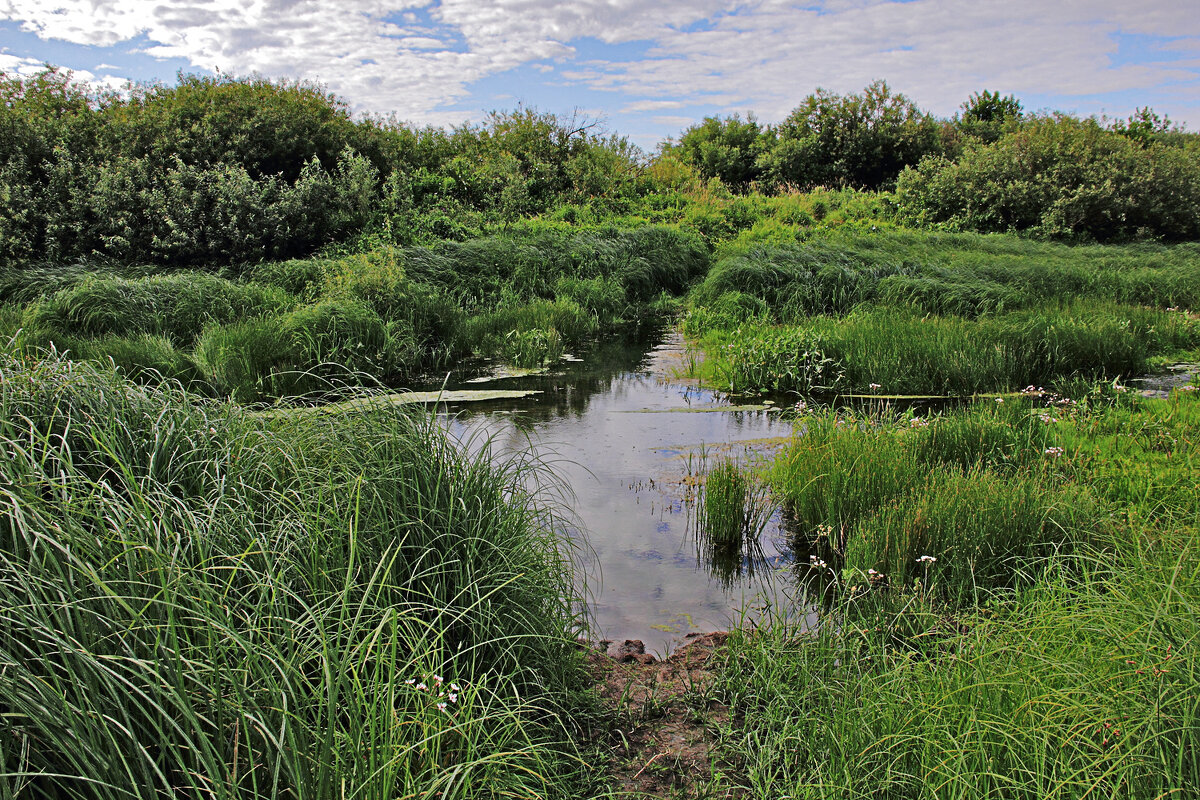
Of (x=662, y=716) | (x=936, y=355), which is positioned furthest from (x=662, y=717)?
(x=936, y=355)

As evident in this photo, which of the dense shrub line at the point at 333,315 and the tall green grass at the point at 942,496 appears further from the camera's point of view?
the dense shrub line at the point at 333,315

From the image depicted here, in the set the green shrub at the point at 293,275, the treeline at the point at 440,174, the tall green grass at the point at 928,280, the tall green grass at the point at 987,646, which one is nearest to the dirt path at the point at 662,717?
the tall green grass at the point at 987,646

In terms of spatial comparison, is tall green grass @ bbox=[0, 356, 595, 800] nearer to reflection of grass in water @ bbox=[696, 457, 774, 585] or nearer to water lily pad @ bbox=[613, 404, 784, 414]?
reflection of grass in water @ bbox=[696, 457, 774, 585]

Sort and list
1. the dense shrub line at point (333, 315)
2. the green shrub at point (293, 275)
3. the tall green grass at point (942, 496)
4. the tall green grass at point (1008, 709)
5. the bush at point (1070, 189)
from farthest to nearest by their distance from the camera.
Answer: the bush at point (1070, 189) < the green shrub at point (293, 275) < the dense shrub line at point (333, 315) < the tall green grass at point (942, 496) < the tall green grass at point (1008, 709)

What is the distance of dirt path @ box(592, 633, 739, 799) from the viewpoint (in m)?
2.72

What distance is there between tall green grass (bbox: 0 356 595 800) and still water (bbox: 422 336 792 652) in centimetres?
58

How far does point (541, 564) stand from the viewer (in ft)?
11.3

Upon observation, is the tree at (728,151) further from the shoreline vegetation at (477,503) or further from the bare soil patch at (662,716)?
the bare soil patch at (662,716)

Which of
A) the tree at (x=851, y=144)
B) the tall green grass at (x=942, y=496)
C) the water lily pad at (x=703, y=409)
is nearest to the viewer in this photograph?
the tall green grass at (x=942, y=496)

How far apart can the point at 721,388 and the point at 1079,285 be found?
8475 millimetres

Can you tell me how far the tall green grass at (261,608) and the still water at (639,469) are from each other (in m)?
0.58

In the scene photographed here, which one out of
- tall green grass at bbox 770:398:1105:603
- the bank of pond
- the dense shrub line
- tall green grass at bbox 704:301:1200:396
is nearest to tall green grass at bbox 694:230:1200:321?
tall green grass at bbox 704:301:1200:396

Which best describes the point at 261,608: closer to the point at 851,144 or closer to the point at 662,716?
the point at 662,716

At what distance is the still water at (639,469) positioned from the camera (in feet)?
13.8
